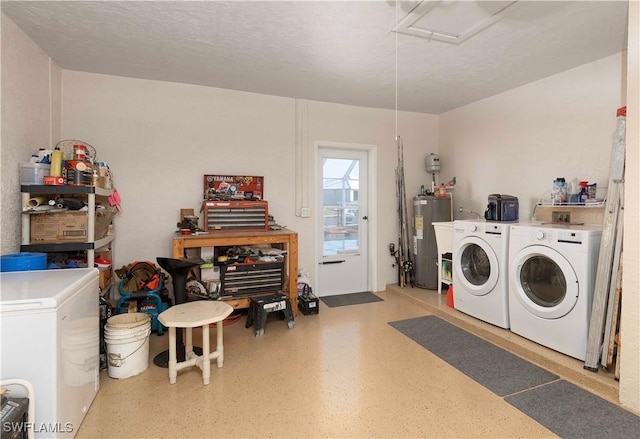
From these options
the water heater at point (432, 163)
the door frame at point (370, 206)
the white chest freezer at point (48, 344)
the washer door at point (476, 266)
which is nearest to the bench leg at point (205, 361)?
the white chest freezer at point (48, 344)

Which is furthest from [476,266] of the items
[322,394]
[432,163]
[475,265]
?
[322,394]

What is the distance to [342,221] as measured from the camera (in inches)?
→ 168

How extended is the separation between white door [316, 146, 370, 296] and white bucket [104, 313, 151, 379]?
89.0 inches

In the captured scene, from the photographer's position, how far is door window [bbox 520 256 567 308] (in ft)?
8.29

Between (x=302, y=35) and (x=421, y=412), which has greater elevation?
(x=302, y=35)

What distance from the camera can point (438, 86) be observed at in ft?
11.3

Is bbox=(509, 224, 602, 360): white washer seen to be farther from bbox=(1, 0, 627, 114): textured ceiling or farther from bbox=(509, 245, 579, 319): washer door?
bbox=(1, 0, 627, 114): textured ceiling


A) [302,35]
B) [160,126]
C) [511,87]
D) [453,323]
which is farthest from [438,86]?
[160,126]

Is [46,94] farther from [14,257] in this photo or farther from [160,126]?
[14,257]

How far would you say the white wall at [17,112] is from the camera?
2.15 meters

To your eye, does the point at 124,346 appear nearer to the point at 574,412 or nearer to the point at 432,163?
the point at 574,412

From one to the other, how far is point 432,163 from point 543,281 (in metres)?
2.20

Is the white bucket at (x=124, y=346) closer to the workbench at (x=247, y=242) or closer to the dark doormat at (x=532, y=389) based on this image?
the workbench at (x=247, y=242)

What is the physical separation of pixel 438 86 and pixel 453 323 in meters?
2.48
